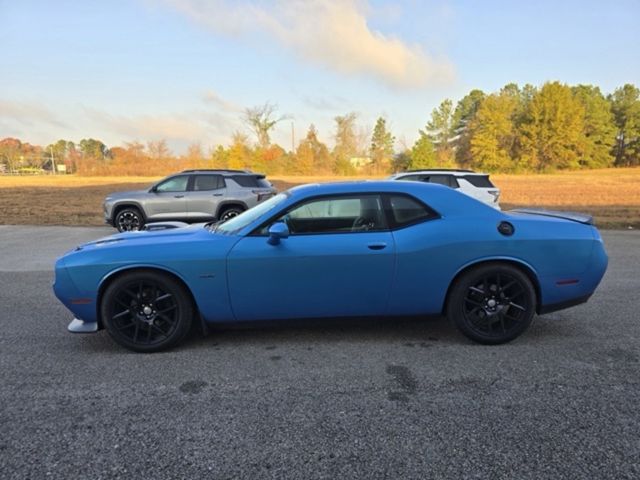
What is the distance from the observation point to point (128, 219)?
34.5 ft

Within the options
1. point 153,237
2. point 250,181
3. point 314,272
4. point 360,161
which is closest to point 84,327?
point 153,237

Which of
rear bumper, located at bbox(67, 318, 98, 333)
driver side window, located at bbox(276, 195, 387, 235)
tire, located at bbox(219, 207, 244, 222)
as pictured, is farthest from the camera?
tire, located at bbox(219, 207, 244, 222)

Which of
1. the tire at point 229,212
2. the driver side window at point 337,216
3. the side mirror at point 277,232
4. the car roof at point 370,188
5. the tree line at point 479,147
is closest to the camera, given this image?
the side mirror at point 277,232

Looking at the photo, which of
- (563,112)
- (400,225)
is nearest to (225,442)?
(400,225)

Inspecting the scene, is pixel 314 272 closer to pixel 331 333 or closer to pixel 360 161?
pixel 331 333

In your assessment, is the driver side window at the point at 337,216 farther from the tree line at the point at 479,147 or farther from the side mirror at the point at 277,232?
the tree line at the point at 479,147

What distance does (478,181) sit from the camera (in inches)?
435

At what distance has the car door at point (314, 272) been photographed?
3.44 m

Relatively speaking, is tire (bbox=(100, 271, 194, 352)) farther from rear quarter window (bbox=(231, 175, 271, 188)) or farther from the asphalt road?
rear quarter window (bbox=(231, 175, 271, 188))

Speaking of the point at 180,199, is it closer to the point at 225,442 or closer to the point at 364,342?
the point at 364,342

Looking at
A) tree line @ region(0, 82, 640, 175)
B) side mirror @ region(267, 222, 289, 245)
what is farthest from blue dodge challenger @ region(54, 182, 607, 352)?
tree line @ region(0, 82, 640, 175)

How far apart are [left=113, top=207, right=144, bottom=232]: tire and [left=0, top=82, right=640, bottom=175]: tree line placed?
5666 cm

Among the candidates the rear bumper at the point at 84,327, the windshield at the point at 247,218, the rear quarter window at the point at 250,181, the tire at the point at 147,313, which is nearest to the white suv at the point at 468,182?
the rear quarter window at the point at 250,181

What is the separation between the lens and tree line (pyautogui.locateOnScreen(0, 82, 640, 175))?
69125 mm
